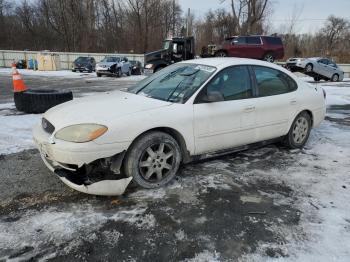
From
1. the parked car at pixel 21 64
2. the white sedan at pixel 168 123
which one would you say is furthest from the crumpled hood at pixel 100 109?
the parked car at pixel 21 64

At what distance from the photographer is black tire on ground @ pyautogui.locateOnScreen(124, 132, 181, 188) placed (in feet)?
12.0

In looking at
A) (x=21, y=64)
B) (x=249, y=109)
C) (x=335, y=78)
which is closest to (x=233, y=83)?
(x=249, y=109)

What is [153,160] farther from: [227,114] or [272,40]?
[272,40]

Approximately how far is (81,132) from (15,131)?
345cm

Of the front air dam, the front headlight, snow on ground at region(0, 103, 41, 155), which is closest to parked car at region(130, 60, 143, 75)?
snow on ground at region(0, 103, 41, 155)

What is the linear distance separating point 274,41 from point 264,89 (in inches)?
659

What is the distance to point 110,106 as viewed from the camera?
3908 mm

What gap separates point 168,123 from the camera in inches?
150

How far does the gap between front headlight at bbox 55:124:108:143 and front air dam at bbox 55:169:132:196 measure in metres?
0.40

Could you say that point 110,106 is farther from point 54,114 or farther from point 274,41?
point 274,41

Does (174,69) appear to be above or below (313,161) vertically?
above

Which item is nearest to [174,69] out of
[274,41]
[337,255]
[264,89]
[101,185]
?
[264,89]

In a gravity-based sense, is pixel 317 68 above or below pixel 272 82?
above

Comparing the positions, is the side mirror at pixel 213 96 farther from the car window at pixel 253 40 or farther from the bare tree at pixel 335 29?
the bare tree at pixel 335 29
